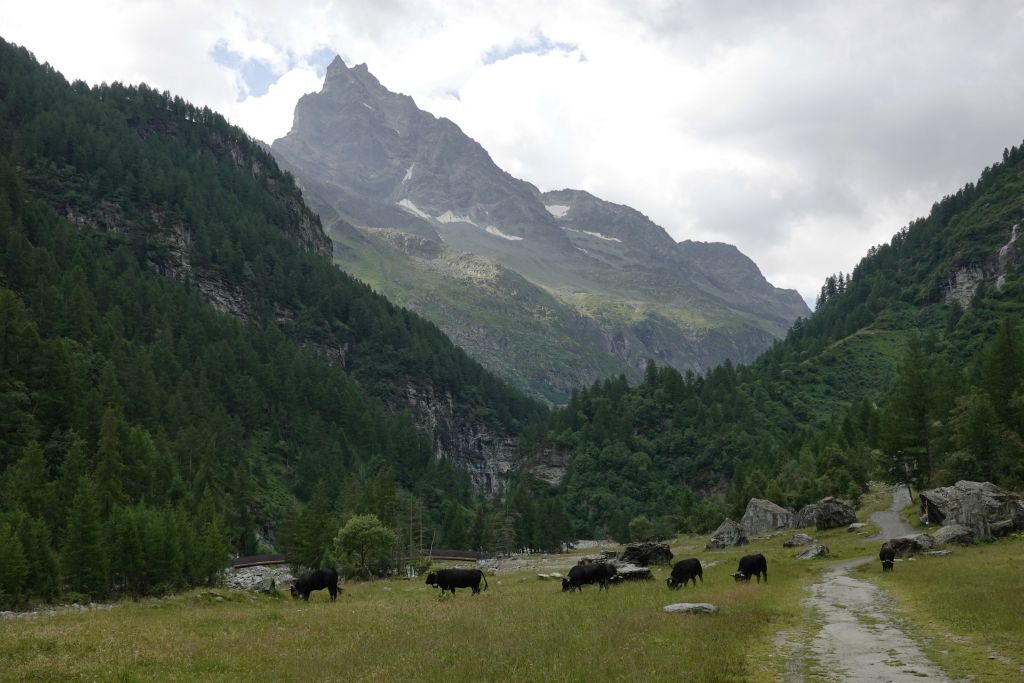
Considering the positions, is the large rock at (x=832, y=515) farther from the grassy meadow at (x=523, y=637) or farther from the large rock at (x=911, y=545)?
the grassy meadow at (x=523, y=637)

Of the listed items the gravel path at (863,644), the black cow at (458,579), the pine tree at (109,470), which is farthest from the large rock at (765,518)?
the pine tree at (109,470)

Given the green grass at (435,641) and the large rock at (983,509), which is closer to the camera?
the green grass at (435,641)

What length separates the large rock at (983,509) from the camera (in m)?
53.2

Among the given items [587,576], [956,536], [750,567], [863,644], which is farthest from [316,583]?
[956,536]

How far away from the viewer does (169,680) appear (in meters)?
19.7

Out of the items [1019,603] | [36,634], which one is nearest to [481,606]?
[36,634]

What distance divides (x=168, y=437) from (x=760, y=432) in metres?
149

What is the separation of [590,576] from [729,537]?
5074 centimetres

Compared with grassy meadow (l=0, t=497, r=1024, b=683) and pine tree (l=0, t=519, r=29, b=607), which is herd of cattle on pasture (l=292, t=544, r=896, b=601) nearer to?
grassy meadow (l=0, t=497, r=1024, b=683)

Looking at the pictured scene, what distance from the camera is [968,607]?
2747cm

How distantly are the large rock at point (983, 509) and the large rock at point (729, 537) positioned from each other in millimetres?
27862

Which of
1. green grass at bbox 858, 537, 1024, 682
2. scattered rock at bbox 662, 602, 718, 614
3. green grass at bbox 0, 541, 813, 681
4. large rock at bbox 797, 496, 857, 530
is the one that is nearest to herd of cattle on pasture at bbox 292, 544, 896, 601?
green grass at bbox 0, 541, 813, 681

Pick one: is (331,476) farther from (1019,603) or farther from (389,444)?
(1019,603)

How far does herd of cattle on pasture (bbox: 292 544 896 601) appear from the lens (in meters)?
41.8
